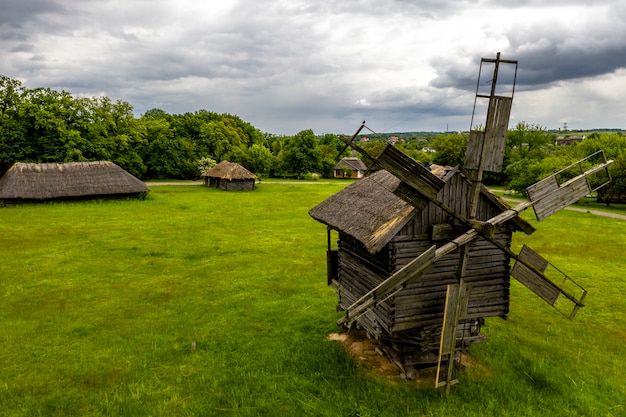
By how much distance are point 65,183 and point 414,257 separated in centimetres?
3845

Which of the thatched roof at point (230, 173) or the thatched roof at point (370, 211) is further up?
the thatched roof at point (370, 211)

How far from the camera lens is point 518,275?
882 cm

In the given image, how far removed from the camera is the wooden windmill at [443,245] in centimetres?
748

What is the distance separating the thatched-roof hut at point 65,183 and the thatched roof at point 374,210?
110 feet

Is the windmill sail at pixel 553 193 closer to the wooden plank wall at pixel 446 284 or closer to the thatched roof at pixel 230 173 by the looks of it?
the wooden plank wall at pixel 446 284

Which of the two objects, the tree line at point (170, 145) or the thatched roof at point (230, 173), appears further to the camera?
the thatched roof at point (230, 173)

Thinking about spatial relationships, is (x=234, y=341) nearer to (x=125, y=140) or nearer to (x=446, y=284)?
(x=446, y=284)

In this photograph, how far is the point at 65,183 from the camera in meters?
36.2

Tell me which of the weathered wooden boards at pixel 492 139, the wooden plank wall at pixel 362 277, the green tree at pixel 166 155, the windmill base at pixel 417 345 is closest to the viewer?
the weathered wooden boards at pixel 492 139

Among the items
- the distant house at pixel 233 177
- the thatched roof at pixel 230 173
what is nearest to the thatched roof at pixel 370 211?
the thatched roof at pixel 230 173

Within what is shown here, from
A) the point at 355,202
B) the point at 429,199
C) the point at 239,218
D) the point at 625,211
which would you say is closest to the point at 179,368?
the point at 355,202

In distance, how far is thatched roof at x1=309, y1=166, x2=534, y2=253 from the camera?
26.8 ft

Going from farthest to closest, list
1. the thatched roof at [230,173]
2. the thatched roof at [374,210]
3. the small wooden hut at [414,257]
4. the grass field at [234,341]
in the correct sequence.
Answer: the thatched roof at [230,173], the grass field at [234,341], the small wooden hut at [414,257], the thatched roof at [374,210]

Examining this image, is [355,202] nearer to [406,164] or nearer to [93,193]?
[406,164]
